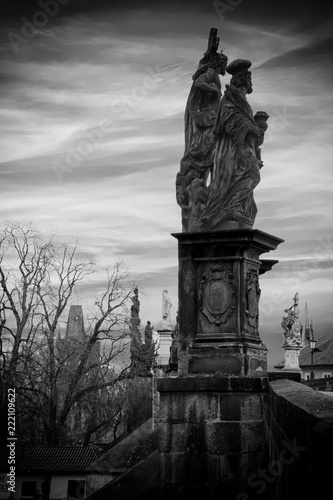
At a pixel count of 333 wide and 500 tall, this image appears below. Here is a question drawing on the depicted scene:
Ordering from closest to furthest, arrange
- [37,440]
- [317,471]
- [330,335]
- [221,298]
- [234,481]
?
1. [317,471]
2. [234,481]
3. [221,298]
4. [37,440]
5. [330,335]

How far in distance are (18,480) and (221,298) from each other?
3015 cm

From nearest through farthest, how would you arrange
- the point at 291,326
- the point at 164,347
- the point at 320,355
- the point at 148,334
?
1. the point at 164,347
2. the point at 148,334
3. the point at 291,326
4. the point at 320,355

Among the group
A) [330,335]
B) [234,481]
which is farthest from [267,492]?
[330,335]

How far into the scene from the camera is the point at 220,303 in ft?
29.8

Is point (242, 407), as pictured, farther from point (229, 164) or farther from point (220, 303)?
point (229, 164)

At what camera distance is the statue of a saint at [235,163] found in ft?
30.9

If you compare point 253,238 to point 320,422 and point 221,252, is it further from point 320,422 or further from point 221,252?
point 320,422

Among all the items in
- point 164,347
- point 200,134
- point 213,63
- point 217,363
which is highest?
point 213,63

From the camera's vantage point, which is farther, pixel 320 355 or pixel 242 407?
pixel 320 355

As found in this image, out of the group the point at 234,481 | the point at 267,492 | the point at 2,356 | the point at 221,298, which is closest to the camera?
the point at 267,492

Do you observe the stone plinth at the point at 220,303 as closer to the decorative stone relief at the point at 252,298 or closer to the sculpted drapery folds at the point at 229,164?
the decorative stone relief at the point at 252,298

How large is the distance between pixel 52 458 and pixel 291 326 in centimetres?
1754

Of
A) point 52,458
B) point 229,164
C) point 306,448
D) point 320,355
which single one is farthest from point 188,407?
point 320,355

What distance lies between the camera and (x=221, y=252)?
918 centimetres
